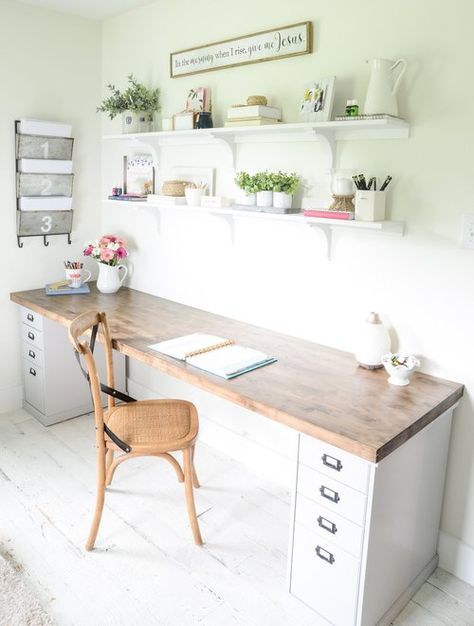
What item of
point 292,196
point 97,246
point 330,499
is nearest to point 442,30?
point 292,196

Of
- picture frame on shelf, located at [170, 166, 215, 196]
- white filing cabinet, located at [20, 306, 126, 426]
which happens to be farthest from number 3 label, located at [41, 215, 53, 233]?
picture frame on shelf, located at [170, 166, 215, 196]

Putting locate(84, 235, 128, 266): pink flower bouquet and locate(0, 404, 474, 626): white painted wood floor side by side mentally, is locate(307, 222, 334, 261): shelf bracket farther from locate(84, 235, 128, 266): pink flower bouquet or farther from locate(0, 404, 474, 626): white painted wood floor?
locate(84, 235, 128, 266): pink flower bouquet

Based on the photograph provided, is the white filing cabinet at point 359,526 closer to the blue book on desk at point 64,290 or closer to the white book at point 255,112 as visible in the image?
the white book at point 255,112

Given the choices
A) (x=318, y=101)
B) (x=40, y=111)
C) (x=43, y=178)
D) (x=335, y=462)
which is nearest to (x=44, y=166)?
(x=43, y=178)

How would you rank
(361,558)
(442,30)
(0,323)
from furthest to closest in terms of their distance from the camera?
(0,323) < (442,30) < (361,558)

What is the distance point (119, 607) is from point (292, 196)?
1.71m

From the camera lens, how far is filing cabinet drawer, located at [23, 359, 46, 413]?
317 centimetres

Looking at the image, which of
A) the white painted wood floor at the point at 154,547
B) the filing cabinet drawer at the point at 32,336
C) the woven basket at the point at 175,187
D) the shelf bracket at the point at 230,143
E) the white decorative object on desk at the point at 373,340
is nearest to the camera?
the white painted wood floor at the point at 154,547

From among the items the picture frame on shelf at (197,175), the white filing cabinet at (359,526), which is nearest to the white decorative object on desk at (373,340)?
the white filing cabinet at (359,526)

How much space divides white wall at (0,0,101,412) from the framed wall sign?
2.40ft

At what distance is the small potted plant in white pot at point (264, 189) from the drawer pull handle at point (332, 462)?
1125mm

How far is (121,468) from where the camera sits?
277 cm

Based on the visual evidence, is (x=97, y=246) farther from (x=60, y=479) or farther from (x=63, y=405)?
A: (x=60, y=479)

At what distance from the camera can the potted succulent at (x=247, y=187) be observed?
7.87 ft
